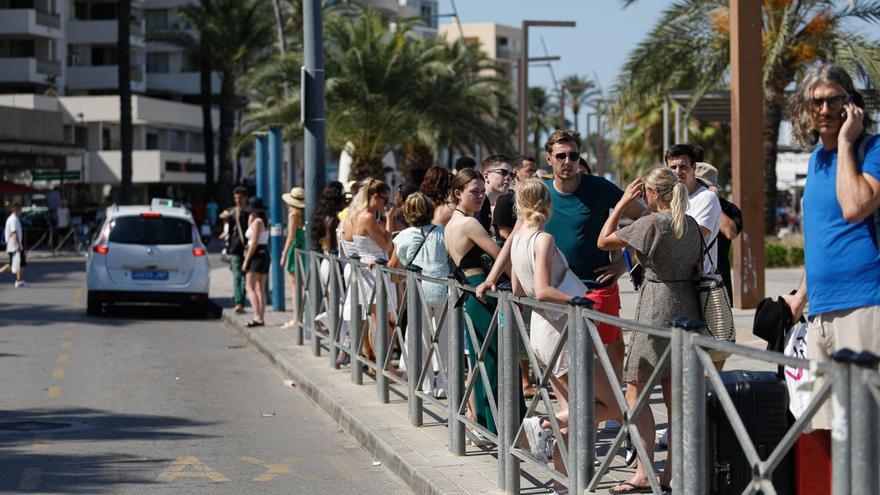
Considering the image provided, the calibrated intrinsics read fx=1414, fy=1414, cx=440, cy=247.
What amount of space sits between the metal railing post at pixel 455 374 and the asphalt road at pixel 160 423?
1.48 feet

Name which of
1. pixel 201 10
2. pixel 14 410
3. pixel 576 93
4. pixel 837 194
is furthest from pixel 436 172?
pixel 576 93

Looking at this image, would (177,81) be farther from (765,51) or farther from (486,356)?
(486,356)

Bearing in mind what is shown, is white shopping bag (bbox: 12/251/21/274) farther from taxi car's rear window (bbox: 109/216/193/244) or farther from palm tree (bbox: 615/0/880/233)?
palm tree (bbox: 615/0/880/233)

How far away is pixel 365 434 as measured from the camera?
9367mm

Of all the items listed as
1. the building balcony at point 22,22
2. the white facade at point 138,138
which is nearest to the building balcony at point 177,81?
the white facade at point 138,138

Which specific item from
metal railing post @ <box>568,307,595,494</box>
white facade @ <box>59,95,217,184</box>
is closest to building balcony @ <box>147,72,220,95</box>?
white facade @ <box>59,95,217,184</box>

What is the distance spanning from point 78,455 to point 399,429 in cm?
207

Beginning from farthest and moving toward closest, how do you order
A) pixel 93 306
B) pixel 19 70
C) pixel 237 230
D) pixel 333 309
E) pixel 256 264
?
pixel 19 70, pixel 93 306, pixel 237 230, pixel 256 264, pixel 333 309

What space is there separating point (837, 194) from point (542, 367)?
74.7 inches

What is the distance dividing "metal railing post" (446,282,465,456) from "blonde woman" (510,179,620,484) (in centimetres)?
75

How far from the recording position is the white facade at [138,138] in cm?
6731

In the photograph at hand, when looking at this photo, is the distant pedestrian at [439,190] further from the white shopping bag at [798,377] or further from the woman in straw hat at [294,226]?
the woman in straw hat at [294,226]

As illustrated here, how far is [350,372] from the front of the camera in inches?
501

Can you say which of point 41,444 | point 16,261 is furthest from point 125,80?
point 41,444
